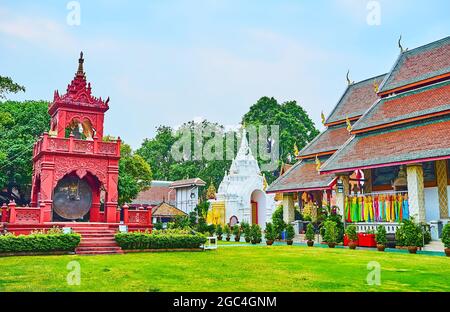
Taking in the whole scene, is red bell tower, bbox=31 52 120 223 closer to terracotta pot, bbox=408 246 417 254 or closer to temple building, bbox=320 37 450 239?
A: temple building, bbox=320 37 450 239

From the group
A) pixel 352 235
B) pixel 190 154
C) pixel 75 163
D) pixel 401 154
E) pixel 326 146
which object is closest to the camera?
pixel 401 154

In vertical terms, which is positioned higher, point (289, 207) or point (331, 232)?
point (289, 207)

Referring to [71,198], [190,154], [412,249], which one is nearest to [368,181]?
[412,249]

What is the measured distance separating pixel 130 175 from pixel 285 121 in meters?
27.3

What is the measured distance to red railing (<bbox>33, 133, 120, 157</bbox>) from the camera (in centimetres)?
1692

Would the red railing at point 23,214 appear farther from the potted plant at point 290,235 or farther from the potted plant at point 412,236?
the potted plant at point 412,236

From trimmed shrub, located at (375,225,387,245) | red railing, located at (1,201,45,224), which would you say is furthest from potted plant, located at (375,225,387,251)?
red railing, located at (1,201,45,224)

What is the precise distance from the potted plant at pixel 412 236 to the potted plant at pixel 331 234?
3338 mm

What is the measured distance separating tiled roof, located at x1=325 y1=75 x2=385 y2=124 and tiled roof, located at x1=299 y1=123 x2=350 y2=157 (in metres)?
0.55

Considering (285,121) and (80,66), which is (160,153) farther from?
(80,66)

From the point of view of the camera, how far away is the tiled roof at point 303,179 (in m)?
21.1

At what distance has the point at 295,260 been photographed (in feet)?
41.5

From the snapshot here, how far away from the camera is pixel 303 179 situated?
74.5ft

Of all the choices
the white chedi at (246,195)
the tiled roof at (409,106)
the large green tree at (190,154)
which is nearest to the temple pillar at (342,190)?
the tiled roof at (409,106)
